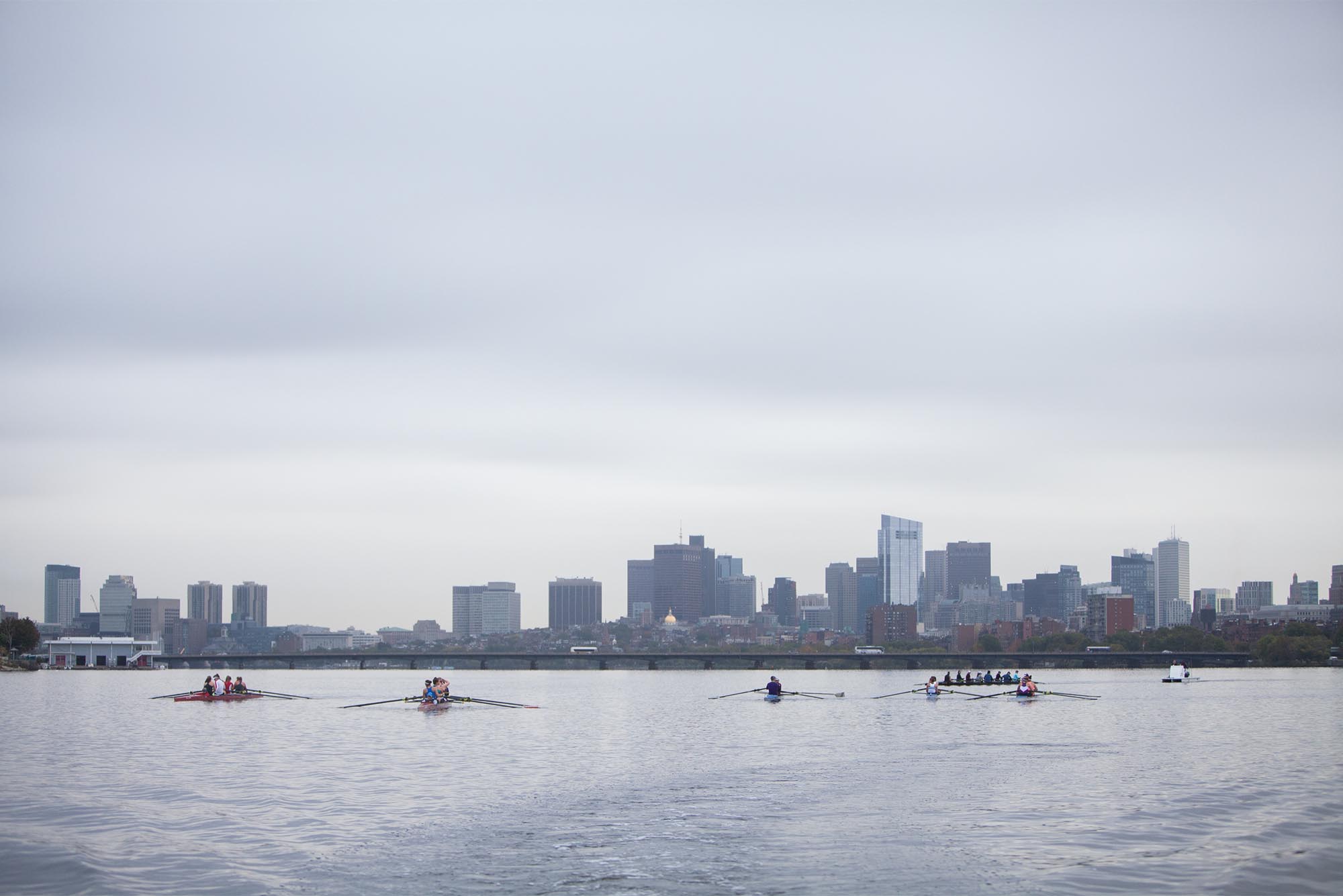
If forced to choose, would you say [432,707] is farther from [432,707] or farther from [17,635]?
[17,635]

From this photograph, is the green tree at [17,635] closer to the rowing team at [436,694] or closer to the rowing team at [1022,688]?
the rowing team at [436,694]

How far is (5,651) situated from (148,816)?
181800 millimetres

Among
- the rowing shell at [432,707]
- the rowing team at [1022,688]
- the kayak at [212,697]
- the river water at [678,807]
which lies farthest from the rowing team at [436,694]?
the rowing team at [1022,688]

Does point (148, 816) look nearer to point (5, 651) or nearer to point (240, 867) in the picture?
point (240, 867)

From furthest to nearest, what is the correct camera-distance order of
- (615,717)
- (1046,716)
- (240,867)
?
(615,717) < (1046,716) < (240,867)

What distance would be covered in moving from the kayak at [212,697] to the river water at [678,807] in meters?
20.7

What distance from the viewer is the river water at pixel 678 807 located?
23.6 metres

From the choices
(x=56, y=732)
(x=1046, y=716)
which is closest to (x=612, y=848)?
(x=56, y=732)

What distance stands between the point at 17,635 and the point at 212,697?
11975cm

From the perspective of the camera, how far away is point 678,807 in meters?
Result: 32.3

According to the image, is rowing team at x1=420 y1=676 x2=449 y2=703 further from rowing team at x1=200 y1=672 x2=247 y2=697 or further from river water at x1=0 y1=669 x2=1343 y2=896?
rowing team at x1=200 y1=672 x2=247 y2=697

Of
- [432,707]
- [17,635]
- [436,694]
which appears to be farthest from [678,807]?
[17,635]

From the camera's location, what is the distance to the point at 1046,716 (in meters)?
71.1

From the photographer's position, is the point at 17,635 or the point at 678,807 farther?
the point at 17,635
